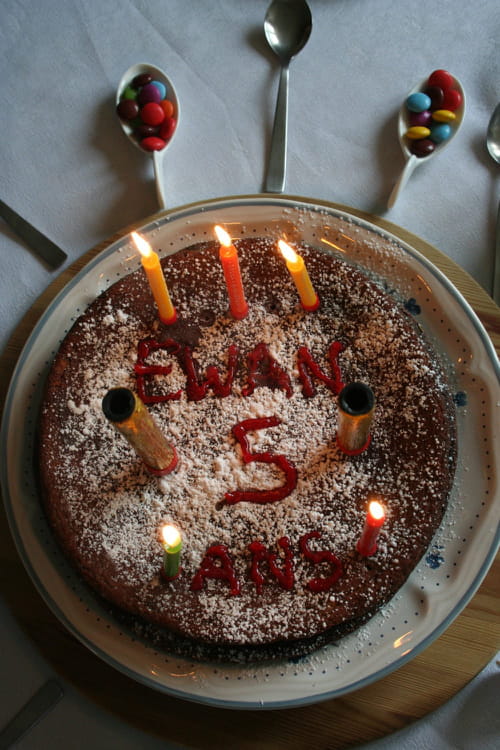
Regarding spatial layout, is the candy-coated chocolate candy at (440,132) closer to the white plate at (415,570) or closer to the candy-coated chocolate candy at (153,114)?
the white plate at (415,570)

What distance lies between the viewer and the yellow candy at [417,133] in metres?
2.34

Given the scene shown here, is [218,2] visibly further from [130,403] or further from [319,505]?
[319,505]

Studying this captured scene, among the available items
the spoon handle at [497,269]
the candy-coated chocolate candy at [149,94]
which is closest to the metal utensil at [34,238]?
the candy-coated chocolate candy at [149,94]

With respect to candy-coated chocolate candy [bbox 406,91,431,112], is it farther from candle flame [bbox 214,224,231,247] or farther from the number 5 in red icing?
the number 5 in red icing

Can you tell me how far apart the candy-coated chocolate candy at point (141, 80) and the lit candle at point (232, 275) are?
0.87 m

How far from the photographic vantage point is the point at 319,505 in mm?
1899

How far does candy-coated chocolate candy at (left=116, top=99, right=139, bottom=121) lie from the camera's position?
240 centimetres

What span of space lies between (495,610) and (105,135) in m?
2.25

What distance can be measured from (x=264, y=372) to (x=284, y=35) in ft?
4.73

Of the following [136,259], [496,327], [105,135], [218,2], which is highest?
[218,2]

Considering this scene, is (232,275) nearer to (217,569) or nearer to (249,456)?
(249,456)

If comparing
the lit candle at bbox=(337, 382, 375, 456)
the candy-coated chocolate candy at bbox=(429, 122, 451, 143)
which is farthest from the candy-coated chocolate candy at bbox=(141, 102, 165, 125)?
the lit candle at bbox=(337, 382, 375, 456)

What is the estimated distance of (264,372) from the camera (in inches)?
79.9

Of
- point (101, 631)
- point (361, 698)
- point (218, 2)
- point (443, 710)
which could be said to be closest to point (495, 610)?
point (443, 710)
